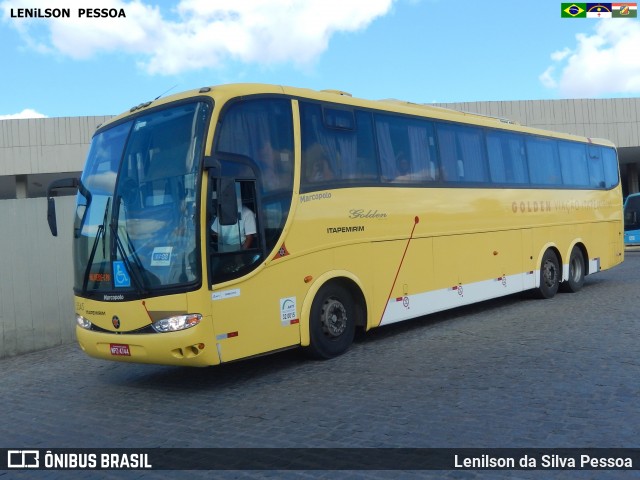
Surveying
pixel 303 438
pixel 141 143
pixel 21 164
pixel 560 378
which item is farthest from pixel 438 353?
pixel 21 164

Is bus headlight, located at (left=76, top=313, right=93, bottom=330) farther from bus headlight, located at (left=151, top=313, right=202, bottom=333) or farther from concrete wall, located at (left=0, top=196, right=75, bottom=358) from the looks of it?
concrete wall, located at (left=0, top=196, right=75, bottom=358)

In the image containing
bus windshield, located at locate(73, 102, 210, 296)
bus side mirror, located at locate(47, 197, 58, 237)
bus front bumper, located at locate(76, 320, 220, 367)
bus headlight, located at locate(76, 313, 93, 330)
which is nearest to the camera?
bus front bumper, located at locate(76, 320, 220, 367)

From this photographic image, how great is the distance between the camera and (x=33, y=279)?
1070cm

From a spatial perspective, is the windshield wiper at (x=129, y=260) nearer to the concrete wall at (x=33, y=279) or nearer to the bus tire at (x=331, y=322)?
the bus tire at (x=331, y=322)

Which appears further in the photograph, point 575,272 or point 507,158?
point 575,272

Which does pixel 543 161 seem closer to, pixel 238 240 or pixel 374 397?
pixel 238 240

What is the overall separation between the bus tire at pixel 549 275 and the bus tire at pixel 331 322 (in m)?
6.03

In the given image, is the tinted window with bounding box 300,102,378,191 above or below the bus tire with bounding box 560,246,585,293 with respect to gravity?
above

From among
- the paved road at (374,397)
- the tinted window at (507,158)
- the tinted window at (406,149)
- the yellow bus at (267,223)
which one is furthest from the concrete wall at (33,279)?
the tinted window at (507,158)

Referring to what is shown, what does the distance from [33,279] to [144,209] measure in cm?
486

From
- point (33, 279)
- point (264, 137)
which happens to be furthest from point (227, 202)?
point (33, 279)

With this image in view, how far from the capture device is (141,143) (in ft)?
23.9

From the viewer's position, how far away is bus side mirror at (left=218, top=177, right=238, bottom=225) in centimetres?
669

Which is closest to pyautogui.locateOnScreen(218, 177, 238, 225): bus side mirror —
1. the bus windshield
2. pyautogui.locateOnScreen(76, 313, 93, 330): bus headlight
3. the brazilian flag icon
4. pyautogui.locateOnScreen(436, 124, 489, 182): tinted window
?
the bus windshield
